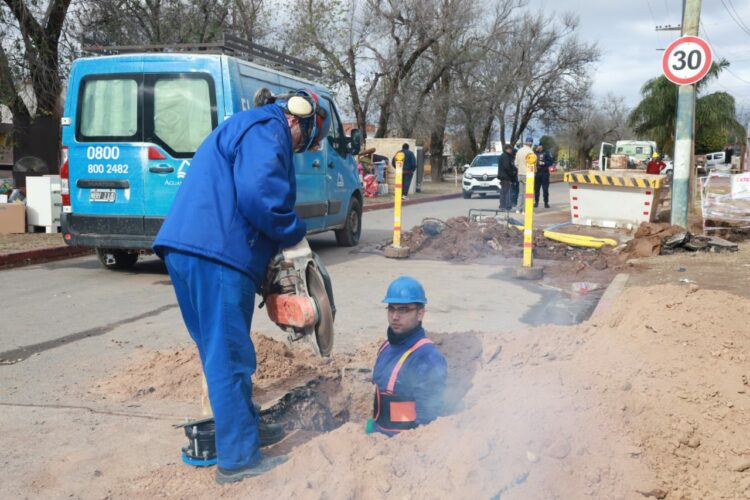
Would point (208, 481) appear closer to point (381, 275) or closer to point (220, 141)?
point (220, 141)

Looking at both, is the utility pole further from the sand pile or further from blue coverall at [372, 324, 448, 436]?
blue coverall at [372, 324, 448, 436]

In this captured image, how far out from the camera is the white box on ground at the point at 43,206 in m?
12.7

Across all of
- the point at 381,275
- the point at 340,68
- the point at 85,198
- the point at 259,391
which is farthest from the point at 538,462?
Answer: the point at 340,68

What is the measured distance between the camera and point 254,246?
326cm

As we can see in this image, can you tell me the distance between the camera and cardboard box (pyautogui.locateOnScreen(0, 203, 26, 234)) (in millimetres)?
12797

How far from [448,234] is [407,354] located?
8.50m

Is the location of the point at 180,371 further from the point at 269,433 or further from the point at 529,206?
the point at 529,206

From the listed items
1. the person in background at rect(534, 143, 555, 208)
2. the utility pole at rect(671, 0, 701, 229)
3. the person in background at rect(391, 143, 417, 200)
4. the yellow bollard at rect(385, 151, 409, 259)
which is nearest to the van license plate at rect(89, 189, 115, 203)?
the yellow bollard at rect(385, 151, 409, 259)

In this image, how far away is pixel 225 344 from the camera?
319cm

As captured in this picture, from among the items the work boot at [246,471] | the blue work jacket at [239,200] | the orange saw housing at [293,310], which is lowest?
the work boot at [246,471]

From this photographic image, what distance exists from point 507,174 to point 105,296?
461 inches

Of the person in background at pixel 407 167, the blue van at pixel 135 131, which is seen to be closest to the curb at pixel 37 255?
the blue van at pixel 135 131

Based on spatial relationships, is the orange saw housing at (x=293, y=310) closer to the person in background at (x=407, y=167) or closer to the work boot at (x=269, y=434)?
the work boot at (x=269, y=434)

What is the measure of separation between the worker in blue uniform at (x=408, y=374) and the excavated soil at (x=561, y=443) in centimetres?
15
